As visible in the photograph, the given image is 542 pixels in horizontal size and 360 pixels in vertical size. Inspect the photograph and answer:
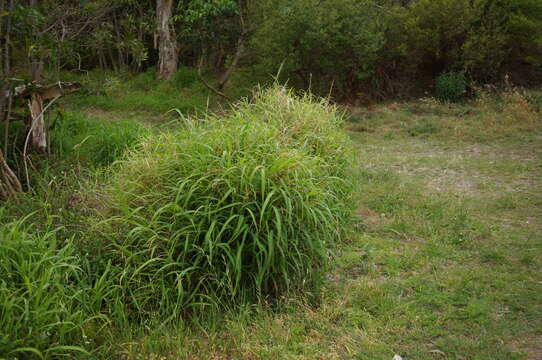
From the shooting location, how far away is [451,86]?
10.9 metres

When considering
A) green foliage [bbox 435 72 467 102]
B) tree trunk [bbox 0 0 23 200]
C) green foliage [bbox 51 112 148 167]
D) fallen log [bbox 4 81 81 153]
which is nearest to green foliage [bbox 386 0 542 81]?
green foliage [bbox 435 72 467 102]

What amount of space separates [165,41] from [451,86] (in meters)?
6.47

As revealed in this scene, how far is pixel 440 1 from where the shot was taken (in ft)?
35.9

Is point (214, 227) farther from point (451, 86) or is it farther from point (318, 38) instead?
point (451, 86)

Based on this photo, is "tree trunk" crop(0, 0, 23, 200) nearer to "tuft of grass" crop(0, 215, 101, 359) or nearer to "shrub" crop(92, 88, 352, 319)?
"shrub" crop(92, 88, 352, 319)

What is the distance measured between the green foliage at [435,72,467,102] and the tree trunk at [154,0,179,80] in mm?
6045

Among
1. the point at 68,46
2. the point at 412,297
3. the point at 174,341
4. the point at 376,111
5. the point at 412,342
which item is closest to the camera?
the point at 174,341

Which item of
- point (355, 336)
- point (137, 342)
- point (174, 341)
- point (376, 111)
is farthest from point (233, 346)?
point (376, 111)

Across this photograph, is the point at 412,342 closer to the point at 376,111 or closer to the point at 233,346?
the point at 233,346

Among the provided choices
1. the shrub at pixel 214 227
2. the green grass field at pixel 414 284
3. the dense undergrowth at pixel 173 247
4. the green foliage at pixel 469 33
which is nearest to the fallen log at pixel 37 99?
the green grass field at pixel 414 284

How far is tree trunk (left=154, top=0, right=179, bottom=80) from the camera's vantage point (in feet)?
39.1

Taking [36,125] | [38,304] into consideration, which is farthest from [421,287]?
[36,125]

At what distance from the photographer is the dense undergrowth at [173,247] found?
2734 mm

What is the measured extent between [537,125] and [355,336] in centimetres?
736
